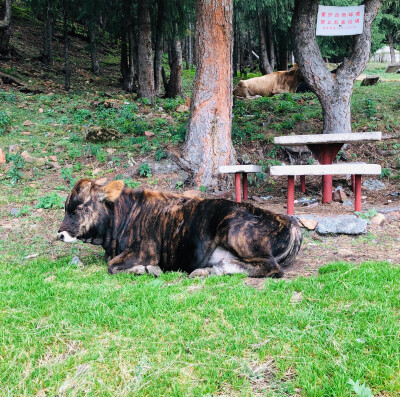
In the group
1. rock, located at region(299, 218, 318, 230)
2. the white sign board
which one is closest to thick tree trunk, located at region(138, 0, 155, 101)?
the white sign board

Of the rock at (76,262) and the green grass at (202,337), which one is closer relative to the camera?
the green grass at (202,337)

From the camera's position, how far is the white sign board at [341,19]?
8.53 meters

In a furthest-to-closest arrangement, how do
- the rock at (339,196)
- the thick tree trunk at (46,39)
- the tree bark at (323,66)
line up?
the thick tree trunk at (46,39) → the tree bark at (323,66) → the rock at (339,196)

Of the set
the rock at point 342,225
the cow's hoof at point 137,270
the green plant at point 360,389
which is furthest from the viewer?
the rock at point 342,225

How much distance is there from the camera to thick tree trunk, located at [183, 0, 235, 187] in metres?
7.77

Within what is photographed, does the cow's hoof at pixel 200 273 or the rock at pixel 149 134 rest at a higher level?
the rock at pixel 149 134

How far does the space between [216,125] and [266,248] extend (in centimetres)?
419

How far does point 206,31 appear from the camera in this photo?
774 cm

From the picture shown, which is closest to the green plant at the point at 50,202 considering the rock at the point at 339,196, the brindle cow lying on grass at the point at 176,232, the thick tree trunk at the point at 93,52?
the brindle cow lying on grass at the point at 176,232

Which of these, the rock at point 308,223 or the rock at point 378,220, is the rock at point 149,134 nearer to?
the rock at point 308,223

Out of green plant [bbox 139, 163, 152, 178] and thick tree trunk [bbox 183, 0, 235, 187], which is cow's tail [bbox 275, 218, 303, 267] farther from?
green plant [bbox 139, 163, 152, 178]

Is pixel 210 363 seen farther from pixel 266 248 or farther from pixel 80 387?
pixel 266 248

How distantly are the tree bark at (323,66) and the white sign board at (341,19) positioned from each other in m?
0.31

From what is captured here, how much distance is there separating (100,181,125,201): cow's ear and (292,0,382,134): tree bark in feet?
19.6
